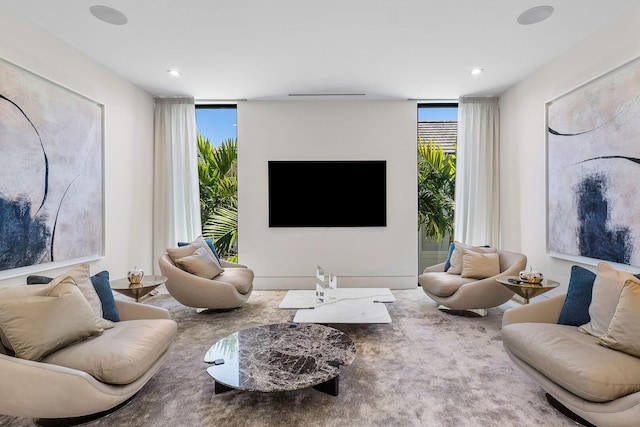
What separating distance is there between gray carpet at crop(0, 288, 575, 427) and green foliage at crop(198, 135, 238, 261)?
2197mm

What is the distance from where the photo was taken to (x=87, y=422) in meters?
1.84

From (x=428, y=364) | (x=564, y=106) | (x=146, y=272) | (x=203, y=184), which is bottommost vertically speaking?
(x=428, y=364)

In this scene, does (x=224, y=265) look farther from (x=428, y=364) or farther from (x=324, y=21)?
(x=324, y=21)

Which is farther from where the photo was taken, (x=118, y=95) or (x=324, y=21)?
(x=118, y=95)

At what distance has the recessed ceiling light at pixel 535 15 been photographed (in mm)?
2705

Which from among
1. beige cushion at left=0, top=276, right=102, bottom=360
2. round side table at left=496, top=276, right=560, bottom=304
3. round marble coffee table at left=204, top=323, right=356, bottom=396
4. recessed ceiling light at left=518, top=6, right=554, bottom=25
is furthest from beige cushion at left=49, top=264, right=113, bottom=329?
recessed ceiling light at left=518, top=6, right=554, bottom=25

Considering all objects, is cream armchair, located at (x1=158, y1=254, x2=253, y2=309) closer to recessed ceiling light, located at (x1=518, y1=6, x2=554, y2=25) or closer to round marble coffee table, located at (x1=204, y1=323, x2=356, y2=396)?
round marble coffee table, located at (x1=204, y1=323, x2=356, y2=396)

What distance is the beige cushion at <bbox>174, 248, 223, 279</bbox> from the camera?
3656mm

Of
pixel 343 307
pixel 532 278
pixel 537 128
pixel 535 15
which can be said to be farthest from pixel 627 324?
pixel 537 128

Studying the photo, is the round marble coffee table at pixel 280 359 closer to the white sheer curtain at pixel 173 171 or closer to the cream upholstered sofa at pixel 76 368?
the cream upholstered sofa at pixel 76 368

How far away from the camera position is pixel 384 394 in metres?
2.13

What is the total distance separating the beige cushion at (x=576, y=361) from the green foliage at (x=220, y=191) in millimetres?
4140

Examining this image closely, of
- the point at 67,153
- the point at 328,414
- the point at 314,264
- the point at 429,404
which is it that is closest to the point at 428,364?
the point at 429,404

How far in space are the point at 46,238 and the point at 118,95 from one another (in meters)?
1.98
